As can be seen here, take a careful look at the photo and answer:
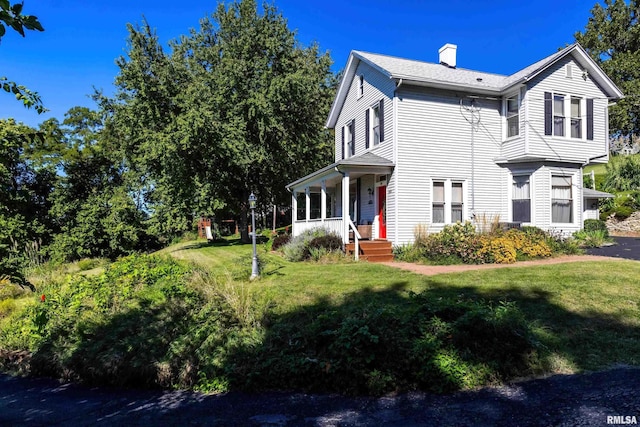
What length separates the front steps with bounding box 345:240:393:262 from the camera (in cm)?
1201

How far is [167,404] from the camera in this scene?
12.8ft

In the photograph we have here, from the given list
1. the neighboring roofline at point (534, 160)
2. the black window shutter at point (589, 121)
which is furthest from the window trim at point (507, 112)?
the black window shutter at point (589, 121)

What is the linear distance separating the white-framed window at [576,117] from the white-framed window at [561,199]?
5.90ft

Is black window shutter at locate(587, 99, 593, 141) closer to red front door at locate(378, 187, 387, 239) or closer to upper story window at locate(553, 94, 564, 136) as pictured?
upper story window at locate(553, 94, 564, 136)

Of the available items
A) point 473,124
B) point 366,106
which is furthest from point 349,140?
point 473,124

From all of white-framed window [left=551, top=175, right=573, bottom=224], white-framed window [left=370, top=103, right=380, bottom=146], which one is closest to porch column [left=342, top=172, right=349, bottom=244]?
white-framed window [left=370, top=103, right=380, bottom=146]

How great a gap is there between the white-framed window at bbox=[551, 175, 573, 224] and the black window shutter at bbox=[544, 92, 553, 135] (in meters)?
1.72

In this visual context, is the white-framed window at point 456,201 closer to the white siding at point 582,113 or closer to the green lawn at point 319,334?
the white siding at point 582,113

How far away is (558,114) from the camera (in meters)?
13.6

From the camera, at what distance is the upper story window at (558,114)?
44.5 feet

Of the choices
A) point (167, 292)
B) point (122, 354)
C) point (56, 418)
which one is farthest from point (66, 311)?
point (56, 418)

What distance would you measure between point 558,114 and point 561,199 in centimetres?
321

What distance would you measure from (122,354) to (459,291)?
227 inches

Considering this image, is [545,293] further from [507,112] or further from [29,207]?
[29,207]
